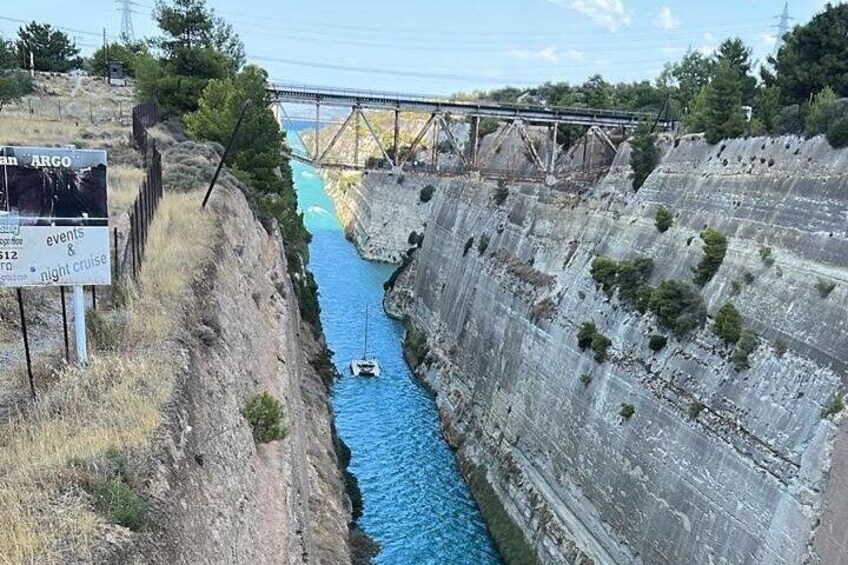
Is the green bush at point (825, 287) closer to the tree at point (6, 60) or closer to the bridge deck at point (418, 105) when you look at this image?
the bridge deck at point (418, 105)

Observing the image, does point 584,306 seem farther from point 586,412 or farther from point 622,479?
point 622,479

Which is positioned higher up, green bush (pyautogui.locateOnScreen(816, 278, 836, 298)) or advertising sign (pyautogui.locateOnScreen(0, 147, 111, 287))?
advertising sign (pyautogui.locateOnScreen(0, 147, 111, 287))

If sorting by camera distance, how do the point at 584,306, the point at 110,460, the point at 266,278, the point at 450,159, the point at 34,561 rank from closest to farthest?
the point at 34,561 → the point at 110,460 → the point at 266,278 → the point at 584,306 → the point at 450,159

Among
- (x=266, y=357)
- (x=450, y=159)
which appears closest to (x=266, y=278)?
(x=266, y=357)

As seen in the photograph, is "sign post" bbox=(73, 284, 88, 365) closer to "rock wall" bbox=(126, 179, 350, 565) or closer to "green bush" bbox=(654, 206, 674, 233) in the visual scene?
"rock wall" bbox=(126, 179, 350, 565)

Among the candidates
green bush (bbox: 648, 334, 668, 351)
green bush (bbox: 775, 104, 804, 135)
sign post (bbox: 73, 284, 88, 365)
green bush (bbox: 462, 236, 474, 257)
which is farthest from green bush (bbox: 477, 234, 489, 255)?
sign post (bbox: 73, 284, 88, 365)

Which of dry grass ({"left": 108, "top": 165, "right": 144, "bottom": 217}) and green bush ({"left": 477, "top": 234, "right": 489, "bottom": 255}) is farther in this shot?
green bush ({"left": 477, "top": 234, "right": 489, "bottom": 255})
